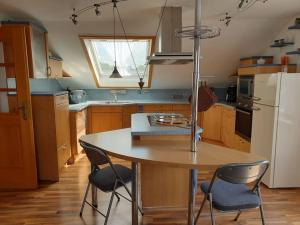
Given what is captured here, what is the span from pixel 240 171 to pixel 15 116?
2.53m

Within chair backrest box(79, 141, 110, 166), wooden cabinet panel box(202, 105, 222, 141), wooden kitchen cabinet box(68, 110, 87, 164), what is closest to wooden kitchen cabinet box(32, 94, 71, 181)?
wooden kitchen cabinet box(68, 110, 87, 164)

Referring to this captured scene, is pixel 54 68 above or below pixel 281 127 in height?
above

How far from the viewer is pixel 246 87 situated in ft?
12.9

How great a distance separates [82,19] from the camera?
3.42 meters

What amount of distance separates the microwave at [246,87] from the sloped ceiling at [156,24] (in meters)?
0.59

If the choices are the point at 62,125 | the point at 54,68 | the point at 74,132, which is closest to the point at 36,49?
the point at 54,68

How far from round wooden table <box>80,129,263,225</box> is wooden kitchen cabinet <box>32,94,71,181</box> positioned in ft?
3.14

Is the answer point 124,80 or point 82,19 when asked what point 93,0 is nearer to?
point 82,19

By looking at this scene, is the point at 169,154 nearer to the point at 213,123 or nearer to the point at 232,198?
the point at 232,198

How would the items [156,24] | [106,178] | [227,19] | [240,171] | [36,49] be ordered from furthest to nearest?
[156,24], [227,19], [36,49], [106,178], [240,171]

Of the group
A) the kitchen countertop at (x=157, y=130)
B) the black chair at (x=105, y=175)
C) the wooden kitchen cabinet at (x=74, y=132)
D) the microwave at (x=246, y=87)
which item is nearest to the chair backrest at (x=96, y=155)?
the black chair at (x=105, y=175)

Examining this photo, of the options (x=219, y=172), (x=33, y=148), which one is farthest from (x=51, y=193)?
(x=219, y=172)

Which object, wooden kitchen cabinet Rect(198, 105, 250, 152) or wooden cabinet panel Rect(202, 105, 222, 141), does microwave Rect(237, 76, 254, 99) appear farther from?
wooden cabinet panel Rect(202, 105, 222, 141)

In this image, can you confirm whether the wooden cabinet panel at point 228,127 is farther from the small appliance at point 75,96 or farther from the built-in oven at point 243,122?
the small appliance at point 75,96
